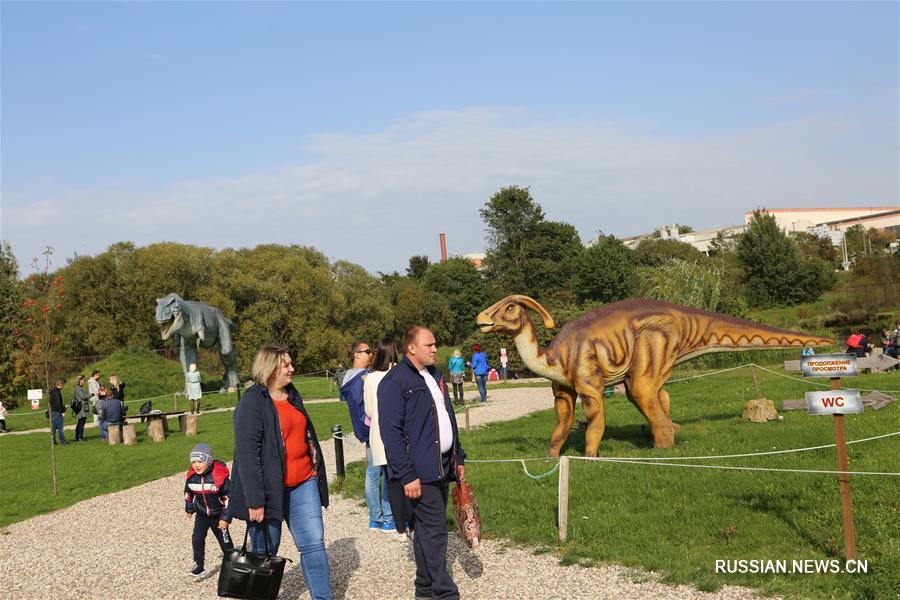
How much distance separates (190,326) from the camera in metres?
27.6

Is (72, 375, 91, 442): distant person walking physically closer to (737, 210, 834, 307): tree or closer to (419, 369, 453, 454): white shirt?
(419, 369, 453, 454): white shirt

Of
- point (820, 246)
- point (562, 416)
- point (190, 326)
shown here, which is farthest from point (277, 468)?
point (820, 246)

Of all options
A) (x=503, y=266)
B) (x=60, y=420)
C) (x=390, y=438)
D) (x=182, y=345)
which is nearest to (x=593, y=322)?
(x=390, y=438)

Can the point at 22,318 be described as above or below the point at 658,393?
above

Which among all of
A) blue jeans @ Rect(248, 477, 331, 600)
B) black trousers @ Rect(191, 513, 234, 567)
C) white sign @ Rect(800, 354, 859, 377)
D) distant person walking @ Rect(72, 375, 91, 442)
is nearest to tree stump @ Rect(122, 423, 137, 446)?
distant person walking @ Rect(72, 375, 91, 442)

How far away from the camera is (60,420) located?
18.9 meters

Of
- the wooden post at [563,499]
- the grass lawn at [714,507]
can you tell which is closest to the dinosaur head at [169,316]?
the grass lawn at [714,507]

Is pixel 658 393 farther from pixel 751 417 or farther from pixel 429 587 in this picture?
pixel 429 587

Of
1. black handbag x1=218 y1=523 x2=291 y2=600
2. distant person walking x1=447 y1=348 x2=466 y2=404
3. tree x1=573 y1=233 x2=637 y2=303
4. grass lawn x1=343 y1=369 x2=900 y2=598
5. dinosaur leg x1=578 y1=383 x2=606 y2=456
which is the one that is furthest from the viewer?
tree x1=573 y1=233 x2=637 y2=303

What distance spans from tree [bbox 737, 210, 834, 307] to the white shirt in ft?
187

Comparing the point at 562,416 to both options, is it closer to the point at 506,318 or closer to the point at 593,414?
the point at 593,414

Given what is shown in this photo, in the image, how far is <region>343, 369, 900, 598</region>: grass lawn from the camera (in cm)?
629

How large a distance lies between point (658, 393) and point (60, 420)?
14.0m

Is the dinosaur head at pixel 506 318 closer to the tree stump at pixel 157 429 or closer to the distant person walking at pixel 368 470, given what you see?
the distant person walking at pixel 368 470
